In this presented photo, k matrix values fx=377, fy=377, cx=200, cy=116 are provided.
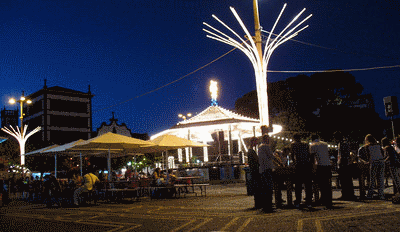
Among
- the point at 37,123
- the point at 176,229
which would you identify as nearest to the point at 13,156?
the point at 37,123

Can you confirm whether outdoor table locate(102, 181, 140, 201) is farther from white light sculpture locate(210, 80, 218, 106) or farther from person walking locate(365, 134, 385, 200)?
white light sculpture locate(210, 80, 218, 106)

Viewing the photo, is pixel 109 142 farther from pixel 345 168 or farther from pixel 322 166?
pixel 345 168

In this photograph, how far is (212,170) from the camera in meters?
26.0

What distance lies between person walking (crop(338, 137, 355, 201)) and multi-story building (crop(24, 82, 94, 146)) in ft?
172

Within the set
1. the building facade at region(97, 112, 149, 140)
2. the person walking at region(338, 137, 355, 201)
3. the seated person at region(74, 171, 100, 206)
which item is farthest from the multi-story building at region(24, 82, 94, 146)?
the person walking at region(338, 137, 355, 201)

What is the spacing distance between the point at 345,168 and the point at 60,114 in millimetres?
55344

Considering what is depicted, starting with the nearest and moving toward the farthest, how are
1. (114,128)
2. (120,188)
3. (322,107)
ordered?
(120,188), (322,107), (114,128)

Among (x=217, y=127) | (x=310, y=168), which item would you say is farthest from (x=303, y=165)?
(x=217, y=127)

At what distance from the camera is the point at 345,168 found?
9.92 metres

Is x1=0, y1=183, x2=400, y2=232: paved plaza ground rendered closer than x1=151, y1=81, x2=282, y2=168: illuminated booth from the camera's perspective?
Yes

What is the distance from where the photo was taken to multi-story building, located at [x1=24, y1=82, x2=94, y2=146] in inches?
2255

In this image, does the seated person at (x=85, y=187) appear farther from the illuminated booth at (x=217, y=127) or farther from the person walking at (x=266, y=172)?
the illuminated booth at (x=217, y=127)

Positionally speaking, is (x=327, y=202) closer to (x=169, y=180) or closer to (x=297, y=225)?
(x=297, y=225)

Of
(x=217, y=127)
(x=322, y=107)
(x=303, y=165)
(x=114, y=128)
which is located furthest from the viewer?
(x=114, y=128)
